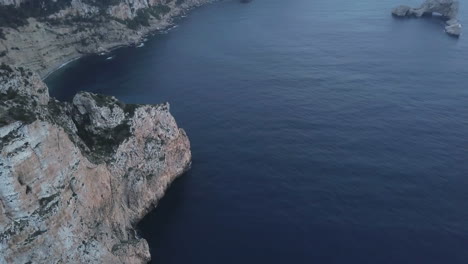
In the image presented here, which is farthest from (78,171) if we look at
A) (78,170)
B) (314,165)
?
(314,165)

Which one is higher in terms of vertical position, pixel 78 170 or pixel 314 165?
pixel 78 170

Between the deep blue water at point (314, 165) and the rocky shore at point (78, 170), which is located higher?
the rocky shore at point (78, 170)

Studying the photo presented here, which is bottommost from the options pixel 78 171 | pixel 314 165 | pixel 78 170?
pixel 314 165

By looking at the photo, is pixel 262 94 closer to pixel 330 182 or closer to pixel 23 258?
pixel 330 182

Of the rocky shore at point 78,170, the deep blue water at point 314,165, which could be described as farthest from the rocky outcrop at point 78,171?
the deep blue water at point 314,165

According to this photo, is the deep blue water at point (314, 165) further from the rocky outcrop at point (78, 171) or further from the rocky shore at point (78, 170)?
the rocky shore at point (78, 170)

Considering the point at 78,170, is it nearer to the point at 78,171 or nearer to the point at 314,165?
the point at 78,171
